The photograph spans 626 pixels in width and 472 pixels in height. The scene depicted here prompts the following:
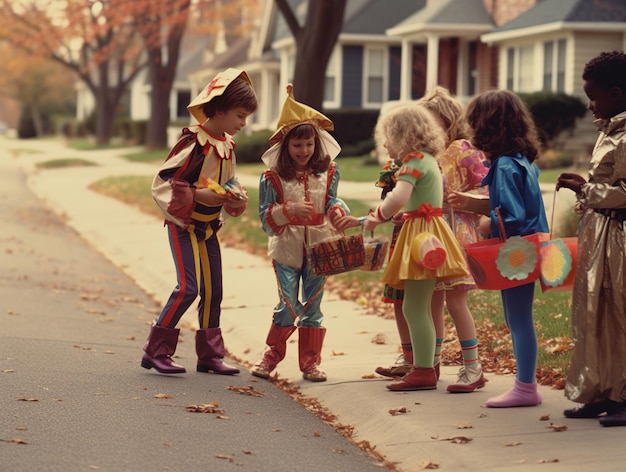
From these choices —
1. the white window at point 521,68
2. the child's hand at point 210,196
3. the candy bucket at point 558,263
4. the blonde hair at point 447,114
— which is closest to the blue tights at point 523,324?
the candy bucket at point 558,263

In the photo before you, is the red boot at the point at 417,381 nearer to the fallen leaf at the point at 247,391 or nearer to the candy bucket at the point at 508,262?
the fallen leaf at the point at 247,391

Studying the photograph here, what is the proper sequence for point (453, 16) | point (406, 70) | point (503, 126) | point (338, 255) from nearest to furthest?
point (503, 126) → point (338, 255) → point (453, 16) → point (406, 70)

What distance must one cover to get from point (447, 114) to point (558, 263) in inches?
60.1

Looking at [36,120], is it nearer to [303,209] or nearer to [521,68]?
[521,68]

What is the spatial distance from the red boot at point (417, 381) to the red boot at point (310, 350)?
721 millimetres

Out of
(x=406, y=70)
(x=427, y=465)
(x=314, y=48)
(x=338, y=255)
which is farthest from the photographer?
(x=406, y=70)

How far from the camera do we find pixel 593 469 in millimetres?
5199

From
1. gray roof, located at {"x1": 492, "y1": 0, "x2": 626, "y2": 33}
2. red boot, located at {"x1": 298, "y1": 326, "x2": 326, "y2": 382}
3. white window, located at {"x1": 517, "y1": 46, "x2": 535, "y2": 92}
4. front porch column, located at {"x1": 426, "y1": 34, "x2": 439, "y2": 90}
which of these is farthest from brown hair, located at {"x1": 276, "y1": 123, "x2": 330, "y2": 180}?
front porch column, located at {"x1": 426, "y1": 34, "x2": 439, "y2": 90}

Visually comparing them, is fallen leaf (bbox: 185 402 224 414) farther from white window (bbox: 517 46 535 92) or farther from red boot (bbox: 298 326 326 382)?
white window (bbox: 517 46 535 92)

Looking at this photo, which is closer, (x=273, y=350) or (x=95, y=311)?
(x=273, y=350)

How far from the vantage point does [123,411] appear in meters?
6.44

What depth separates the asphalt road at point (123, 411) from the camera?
552cm

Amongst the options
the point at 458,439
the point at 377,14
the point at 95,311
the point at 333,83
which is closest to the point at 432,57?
the point at 377,14

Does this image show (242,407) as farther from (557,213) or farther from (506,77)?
(506,77)
